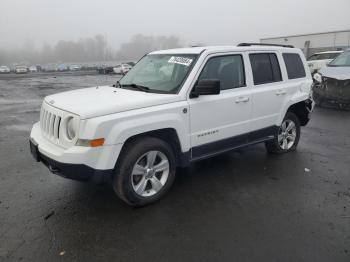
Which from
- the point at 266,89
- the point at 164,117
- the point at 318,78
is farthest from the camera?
the point at 318,78

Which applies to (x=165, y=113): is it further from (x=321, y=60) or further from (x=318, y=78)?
(x=321, y=60)

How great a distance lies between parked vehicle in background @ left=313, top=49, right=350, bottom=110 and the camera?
394 inches

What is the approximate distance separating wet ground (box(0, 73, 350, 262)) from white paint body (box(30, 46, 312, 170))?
2.20 ft

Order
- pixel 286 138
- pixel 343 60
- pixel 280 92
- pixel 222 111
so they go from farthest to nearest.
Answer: pixel 343 60, pixel 286 138, pixel 280 92, pixel 222 111

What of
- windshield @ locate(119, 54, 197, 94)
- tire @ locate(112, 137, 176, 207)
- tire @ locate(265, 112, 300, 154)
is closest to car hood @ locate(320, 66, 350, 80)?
tire @ locate(265, 112, 300, 154)

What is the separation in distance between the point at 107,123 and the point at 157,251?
1.38 metres

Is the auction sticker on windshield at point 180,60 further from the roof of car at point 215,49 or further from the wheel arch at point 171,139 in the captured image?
the wheel arch at point 171,139

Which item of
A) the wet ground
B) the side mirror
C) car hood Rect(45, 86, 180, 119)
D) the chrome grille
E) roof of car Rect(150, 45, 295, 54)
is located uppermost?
roof of car Rect(150, 45, 295, 54)

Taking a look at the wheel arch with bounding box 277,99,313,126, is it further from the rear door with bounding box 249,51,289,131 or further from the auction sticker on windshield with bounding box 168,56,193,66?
the auction sticker on windshield with bounding box 168,56,193,66

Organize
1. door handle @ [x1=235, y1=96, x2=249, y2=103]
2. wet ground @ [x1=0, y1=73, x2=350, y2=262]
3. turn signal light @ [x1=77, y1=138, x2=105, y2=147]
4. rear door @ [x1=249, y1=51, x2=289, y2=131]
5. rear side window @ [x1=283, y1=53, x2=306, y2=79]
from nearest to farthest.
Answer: wet ground @ [x1=0, y1=73, x2=350, y2=262] < turn signal light @ [x1=77, y1=138, x2=105, y2=147] < door handle @ [x1=235, y1=96, x2=249, y2=103] < rear door @ [x1=249, y1=51, x2=289, y2=131] < rear side window @ [x1=283, y1=53, x2=306, y2=79]

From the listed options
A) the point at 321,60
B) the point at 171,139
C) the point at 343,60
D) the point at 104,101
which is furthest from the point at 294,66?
the point at 321,60

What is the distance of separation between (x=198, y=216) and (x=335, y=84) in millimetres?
8516

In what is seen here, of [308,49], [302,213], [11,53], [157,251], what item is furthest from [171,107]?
[11,53]

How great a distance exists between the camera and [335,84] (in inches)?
400
